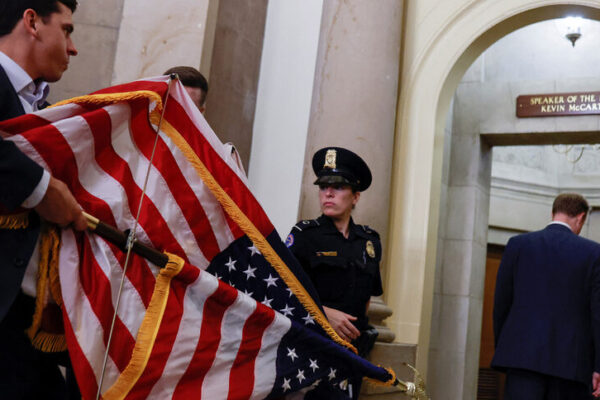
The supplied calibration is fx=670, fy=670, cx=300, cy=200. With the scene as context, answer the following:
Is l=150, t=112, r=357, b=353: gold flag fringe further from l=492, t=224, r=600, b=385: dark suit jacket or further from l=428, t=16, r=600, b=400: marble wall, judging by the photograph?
l=428, t=16, r=600, b=400: marble wall

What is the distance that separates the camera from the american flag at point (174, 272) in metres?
1.71

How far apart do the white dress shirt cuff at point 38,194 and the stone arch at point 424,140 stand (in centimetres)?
345

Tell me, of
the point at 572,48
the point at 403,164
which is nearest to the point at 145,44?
the point at 403,164

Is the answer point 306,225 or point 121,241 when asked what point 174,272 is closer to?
point 121,241

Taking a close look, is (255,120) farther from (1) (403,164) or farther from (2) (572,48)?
(2) (572,48)

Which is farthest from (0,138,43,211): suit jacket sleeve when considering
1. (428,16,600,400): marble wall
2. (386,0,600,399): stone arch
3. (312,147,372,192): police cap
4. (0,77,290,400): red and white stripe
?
(428,16,600,400): marble wall

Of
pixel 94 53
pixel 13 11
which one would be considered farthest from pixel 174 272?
pixel 94 53

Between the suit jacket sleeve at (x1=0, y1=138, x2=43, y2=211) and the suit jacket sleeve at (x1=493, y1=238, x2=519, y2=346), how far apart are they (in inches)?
126

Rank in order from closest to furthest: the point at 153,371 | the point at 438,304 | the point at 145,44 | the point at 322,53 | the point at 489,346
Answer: the point at 153,371, the point at 145,44, the point at 322,53, the point at 438,304, the point at 489,346

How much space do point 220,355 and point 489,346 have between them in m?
7.94

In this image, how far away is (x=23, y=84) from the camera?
1730mm

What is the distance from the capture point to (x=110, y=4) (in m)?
4.44

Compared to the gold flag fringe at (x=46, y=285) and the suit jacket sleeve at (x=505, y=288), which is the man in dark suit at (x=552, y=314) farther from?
the gold flag fringe at (x=46, y=285)

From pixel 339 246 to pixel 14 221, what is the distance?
1678mm
